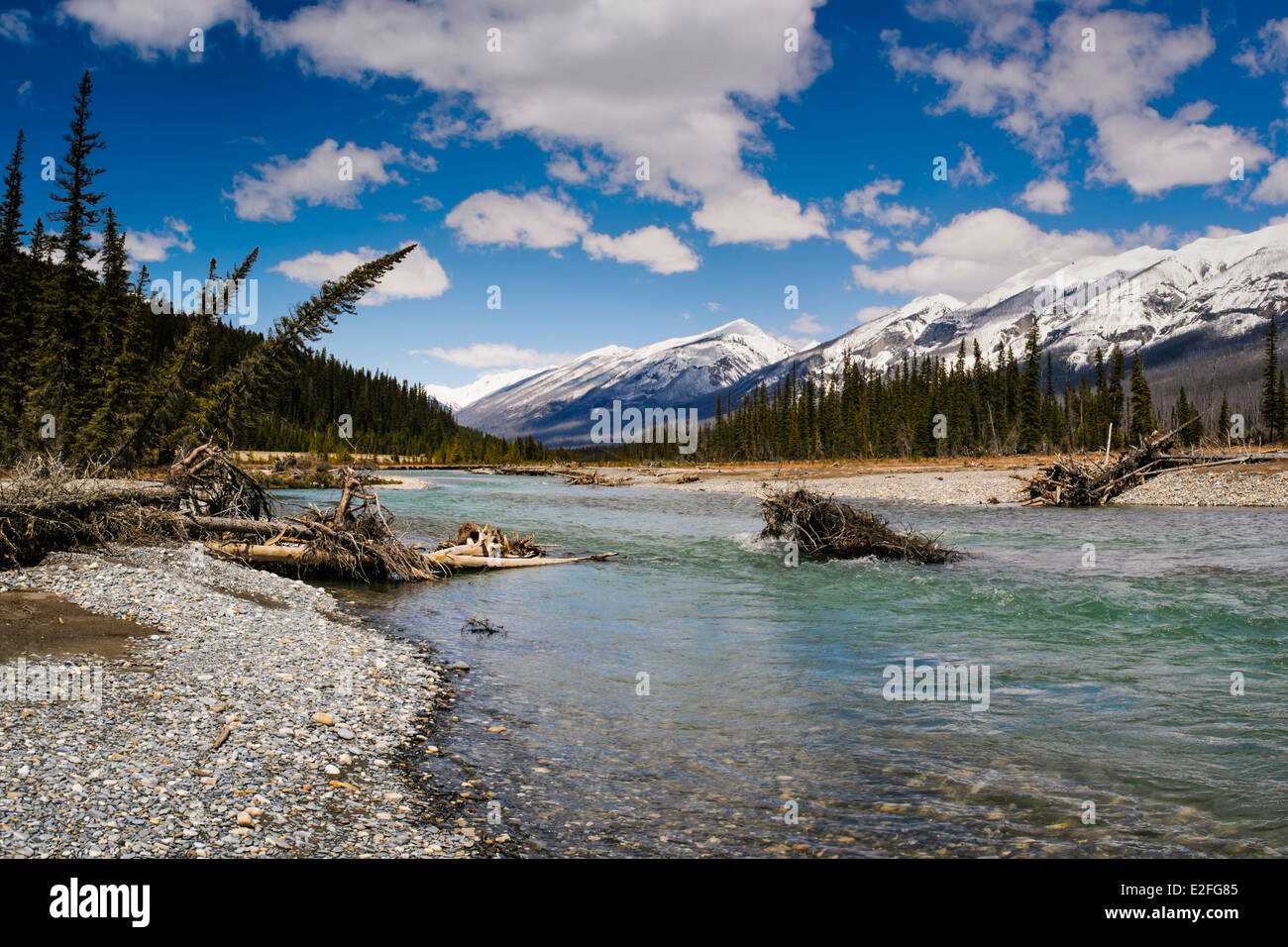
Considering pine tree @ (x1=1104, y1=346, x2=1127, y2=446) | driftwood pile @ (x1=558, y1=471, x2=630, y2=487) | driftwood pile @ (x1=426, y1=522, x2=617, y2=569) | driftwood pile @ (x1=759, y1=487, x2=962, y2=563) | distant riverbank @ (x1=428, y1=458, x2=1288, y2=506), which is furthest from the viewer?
pine tree @ (x1=1104, y1=346, x2=1127, y2=446)

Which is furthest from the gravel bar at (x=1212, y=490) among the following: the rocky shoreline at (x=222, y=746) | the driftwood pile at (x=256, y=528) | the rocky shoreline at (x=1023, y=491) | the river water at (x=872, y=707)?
the rocky shoreline at (x=222, y=746)

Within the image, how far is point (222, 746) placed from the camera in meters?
6.83

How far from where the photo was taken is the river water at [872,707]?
6.25 metres

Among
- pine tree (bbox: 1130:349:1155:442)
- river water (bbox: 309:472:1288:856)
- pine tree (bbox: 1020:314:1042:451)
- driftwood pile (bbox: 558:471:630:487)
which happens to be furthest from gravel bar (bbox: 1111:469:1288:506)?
pine tree (bbox: 1020:314:1042:451)

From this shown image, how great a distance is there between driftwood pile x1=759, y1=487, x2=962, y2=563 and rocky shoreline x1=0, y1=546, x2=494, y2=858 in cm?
1525

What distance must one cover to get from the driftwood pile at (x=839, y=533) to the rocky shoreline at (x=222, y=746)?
600 inches

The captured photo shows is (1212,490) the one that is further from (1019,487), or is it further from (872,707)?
(872,707)

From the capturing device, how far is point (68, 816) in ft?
16.6

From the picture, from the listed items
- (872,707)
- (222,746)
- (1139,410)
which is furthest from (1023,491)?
(1139,410)

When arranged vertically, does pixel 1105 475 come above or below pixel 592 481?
above

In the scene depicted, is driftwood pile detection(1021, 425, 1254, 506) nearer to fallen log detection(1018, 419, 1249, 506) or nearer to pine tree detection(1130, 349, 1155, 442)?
fallen log detection(1018, 419, 1249, 506)

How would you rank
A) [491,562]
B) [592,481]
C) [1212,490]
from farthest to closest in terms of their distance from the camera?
[592,481] < [1212,490] < [491,562]

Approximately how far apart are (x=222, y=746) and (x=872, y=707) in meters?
7.80

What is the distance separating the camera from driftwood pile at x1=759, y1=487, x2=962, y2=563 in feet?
73.0
